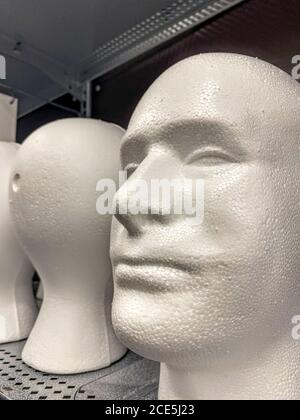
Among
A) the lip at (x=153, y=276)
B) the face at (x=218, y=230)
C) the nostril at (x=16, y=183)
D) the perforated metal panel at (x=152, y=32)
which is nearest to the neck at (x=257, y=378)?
the face at (x=218, y=230)

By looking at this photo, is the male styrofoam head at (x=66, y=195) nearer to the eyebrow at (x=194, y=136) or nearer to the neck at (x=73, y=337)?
the neck at (x=73, y=337)

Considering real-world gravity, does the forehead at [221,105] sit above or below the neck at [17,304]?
above

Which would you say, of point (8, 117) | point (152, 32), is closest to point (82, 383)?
point (8, 117)

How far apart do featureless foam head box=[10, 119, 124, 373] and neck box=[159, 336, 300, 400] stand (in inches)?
12.8

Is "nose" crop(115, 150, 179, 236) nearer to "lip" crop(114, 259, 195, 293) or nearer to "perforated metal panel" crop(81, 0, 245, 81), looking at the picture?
"lip" crop(114, 259, 195, 293)

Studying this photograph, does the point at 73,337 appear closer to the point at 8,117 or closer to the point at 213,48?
the point at 8,117

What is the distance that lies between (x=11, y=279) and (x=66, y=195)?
373 mm

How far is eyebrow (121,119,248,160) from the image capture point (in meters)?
0.47

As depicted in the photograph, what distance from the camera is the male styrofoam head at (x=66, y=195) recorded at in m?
0.75

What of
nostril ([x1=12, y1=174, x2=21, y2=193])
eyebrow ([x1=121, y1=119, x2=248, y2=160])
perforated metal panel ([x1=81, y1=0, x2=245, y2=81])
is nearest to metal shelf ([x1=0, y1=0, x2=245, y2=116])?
perforated metal panel ([x1=81, y1=0, x2=245, y2=81])

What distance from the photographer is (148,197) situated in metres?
0.49

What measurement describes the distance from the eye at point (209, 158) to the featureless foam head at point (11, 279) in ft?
1.93

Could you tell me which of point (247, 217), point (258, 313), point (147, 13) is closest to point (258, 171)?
point (247, 217)

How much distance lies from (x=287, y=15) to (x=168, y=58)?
31 centimetres
